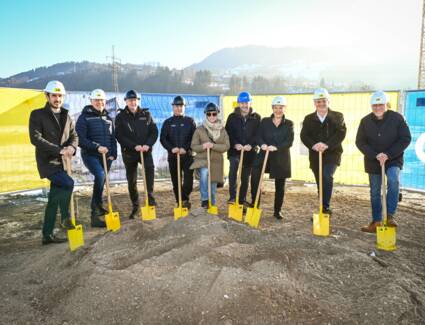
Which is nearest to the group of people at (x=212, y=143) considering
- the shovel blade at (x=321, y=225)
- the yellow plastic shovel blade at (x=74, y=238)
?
the yellow plastic shovel blade at (x=74, y=238)

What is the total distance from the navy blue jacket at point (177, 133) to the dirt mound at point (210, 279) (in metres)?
1.53

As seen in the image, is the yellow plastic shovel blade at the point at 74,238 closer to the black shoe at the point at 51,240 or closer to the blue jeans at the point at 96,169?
the black shoe at the point at 51,240

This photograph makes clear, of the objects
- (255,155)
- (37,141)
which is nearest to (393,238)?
(255,155)

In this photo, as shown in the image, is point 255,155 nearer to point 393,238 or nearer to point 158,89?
point 393,238

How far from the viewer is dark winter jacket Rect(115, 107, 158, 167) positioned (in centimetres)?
568

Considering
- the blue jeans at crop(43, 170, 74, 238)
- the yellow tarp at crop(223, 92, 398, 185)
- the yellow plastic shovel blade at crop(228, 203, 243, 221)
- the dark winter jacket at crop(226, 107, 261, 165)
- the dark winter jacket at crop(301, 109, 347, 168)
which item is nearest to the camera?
the blue jeans at crop(43, 170, 74, 238)

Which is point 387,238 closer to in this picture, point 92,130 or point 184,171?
point 184,171

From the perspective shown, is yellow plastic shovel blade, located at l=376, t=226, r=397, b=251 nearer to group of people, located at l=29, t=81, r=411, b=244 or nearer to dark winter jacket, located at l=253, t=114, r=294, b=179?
group of people, located at l=29, t=81, r=411, b=244

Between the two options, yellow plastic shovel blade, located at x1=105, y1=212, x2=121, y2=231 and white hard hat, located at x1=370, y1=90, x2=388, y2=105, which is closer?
white hard hat, located at x1=370, y1=90, x2=388, y2=105

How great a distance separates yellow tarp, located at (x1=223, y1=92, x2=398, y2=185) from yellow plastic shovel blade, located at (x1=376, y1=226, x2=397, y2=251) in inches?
143

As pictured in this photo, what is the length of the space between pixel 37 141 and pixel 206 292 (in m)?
3.05

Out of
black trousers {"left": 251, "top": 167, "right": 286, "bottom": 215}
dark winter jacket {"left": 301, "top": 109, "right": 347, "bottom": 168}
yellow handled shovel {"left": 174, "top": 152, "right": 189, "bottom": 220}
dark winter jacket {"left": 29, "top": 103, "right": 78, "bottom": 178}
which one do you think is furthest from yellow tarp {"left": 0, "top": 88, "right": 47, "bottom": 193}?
dark winter jacket {"left": 301, "top": 109, "right": 347, "bottom": 168}

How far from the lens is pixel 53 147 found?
183 inches

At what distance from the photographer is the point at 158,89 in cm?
8050
